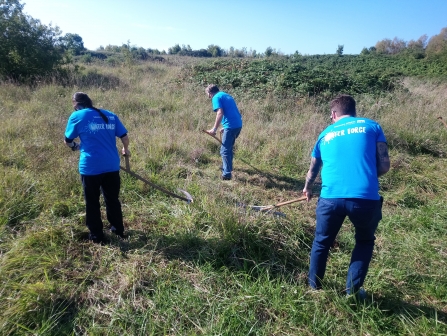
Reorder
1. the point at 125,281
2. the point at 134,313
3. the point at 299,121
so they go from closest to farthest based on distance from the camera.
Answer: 1. the point at 134,313
2. the point at 125,281
3. the point at 299,121

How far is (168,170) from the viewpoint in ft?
15.7

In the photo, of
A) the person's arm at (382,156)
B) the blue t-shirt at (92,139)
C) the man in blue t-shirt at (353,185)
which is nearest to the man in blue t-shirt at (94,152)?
the blue t-shirt at (92,139)

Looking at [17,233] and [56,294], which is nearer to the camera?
[56,294]

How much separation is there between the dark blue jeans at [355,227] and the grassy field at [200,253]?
0.75ft

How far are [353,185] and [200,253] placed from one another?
5.32 feet

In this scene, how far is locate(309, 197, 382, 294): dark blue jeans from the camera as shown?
2100 mm

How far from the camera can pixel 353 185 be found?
2.11 meters

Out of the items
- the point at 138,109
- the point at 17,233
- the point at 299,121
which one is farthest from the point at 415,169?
the point at 138,109

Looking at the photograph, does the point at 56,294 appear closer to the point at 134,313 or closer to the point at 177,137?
the point at 134,313

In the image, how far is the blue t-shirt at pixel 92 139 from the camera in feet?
9.07

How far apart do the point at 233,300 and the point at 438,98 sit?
1032 cm

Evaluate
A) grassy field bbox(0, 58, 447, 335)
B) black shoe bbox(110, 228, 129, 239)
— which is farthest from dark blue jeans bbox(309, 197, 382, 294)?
black shoe bbox(110, 228, 129, 239)

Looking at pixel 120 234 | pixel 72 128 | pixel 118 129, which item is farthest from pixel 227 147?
pixel 72 128

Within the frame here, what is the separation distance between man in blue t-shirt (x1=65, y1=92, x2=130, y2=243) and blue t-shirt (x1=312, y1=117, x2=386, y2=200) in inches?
84.5
